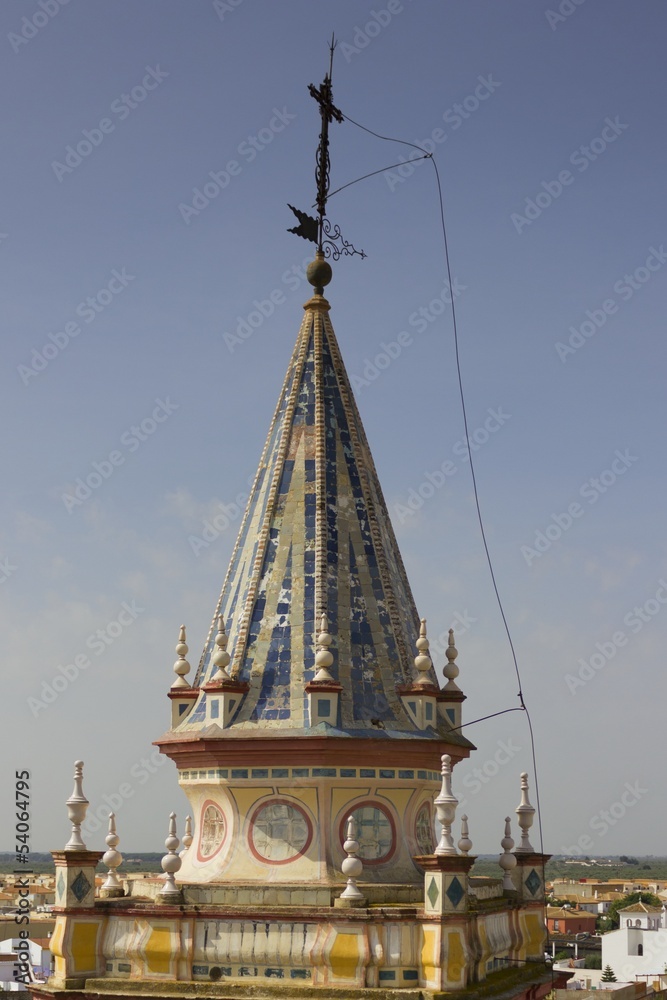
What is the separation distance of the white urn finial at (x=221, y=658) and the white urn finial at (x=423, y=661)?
2.19 meters

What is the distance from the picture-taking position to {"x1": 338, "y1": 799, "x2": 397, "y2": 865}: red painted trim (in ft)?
47.5

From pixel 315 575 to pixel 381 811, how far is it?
2841 mm

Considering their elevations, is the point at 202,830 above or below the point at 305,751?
below

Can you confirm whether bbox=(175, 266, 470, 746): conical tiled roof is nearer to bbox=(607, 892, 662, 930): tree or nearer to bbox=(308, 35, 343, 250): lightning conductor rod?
bbox=(308, 35, 343, 250): lightning conductor rod

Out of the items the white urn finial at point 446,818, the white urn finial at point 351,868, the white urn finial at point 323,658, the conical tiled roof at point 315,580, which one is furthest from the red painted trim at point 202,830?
the white urn finial at point 446,818

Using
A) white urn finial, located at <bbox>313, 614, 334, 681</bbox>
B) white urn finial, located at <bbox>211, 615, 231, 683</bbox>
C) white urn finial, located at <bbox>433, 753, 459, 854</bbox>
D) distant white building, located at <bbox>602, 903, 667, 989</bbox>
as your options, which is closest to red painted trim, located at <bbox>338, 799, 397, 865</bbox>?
white urn finial, located at <bbox>433, 753, 459, 854</bbox>

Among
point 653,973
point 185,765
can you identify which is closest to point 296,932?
point 185,765

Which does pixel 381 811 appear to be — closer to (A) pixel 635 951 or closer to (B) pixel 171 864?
(B) pixel 171 864

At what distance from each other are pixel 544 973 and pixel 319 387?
25.6ft

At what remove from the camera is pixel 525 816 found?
55.2 feet

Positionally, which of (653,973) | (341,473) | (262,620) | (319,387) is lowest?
(653,973)

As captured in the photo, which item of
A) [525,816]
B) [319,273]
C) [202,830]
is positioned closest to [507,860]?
[525,816]

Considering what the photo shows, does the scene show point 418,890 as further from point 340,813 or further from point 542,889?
point 542,889

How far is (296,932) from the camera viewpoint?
1353 centimetres
